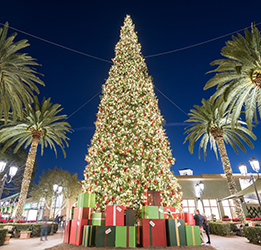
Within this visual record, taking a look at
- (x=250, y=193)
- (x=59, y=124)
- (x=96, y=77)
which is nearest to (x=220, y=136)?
(x=250, y=193)

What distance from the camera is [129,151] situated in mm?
6539

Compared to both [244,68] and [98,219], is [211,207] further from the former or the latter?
[98,219]

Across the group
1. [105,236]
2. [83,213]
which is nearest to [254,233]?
[105,236]

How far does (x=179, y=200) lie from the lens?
20.3ft

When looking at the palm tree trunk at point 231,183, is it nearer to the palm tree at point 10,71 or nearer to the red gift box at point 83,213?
the red gift box at point 83,213

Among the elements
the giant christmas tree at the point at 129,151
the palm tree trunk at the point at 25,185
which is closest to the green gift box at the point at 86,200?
the giant christmas tree at the point at 129,151

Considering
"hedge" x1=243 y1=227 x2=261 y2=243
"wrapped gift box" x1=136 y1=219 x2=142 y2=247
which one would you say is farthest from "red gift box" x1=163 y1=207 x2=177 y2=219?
"hedge" x1=243 y1=227 x2=261 y2=243

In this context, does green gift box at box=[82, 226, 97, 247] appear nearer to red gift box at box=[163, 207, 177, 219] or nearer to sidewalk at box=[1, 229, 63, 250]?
red gift box at box=[163, 207, 177, 219]

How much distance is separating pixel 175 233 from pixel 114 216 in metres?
1.86

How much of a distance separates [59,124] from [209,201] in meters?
19.0

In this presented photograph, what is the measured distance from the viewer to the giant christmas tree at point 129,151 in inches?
231

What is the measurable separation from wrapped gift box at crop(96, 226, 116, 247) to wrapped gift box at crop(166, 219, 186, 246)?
5.23 ft

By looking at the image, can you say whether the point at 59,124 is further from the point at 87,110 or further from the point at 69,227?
the point at 87,110

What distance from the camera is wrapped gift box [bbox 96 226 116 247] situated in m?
4.72
